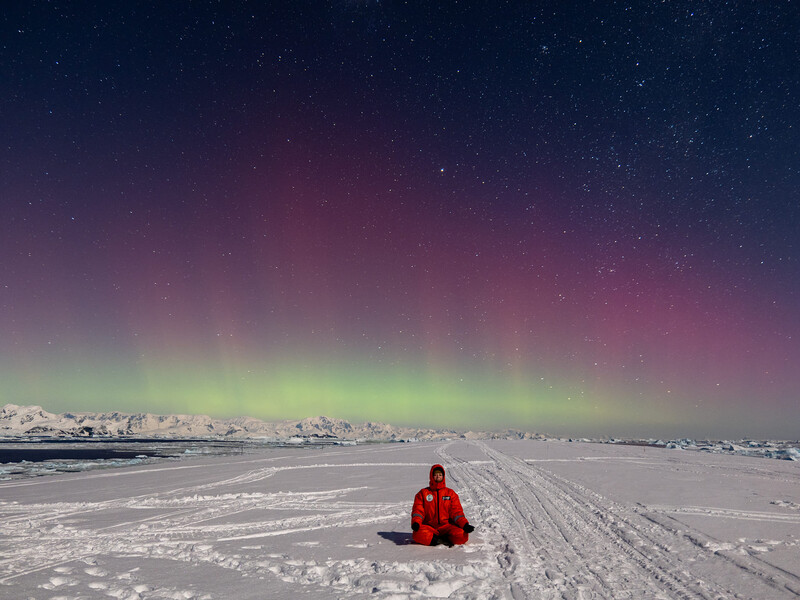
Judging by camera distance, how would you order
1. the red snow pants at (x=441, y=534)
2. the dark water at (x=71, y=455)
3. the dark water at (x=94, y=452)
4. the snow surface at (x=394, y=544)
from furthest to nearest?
the dark water at (x=94, y=452) < the dark water at (x=71, y=455) < the red snow pants at (x=441, y=534) < the snow surface at (x=394, y=544)

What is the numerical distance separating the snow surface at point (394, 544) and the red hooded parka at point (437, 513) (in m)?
0.27

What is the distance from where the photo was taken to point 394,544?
6.69 meters

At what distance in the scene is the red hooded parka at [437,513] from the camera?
6.45m

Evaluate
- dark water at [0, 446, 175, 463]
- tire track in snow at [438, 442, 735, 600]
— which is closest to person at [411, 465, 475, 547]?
tire track in snow at [438, 442, 735, 600]

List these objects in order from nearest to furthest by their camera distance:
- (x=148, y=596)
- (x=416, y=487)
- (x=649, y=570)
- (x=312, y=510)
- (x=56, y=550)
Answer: (x=148, y=596) → (x=649, y=570) → (x=56, y=550) → (x=312, y=510) → (x=416, y=487)

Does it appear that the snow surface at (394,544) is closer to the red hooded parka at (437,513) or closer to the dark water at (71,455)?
the red hooded parka at (437,513)

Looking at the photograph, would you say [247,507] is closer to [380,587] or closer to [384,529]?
[384,529]

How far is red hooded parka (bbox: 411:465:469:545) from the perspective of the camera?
6.45 meters

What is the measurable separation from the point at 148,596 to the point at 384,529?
162 inches

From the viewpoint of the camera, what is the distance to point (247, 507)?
10.1 meters

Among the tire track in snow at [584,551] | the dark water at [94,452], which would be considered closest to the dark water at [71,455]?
the dark water at [94,452]

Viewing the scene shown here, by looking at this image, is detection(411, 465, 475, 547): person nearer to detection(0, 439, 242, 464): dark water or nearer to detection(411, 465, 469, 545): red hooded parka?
detection(411, 465, 469, 545): red hooded parka

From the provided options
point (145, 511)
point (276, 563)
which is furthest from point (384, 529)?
point (145, 511)

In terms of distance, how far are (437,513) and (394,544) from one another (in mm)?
859
